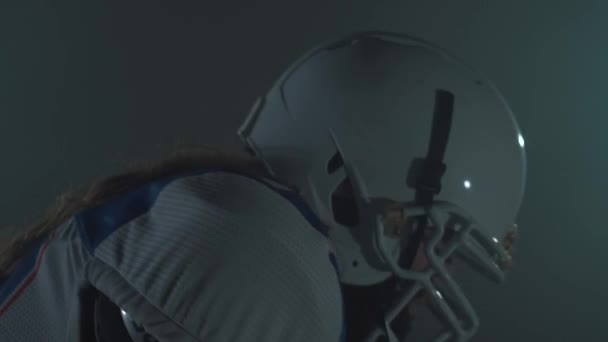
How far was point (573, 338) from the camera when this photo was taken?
142 centimetres

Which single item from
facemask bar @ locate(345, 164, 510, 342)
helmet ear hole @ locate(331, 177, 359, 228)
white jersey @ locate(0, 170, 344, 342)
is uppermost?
white jersey @ locate(0, 170, 344, 342)

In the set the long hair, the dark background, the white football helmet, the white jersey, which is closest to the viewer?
the white jersey

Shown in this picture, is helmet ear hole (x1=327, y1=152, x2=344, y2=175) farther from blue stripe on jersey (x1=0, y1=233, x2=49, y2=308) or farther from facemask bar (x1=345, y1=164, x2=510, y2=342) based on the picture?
blue stripe on jersey (x1=0, y1=233, x2=49, y2=308)

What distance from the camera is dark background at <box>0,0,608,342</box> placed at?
1.27 metres

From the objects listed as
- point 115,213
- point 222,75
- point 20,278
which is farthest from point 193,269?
point 222,75

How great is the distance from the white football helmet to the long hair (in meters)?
0.12

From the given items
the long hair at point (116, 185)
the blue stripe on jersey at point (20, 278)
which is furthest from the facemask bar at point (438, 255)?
the blue stripe on jersey at point (20, 278)

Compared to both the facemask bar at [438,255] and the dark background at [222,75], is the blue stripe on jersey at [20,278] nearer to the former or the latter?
the facemask bar at [438,255]

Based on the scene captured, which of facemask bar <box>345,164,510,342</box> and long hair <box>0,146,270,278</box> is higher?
long hair <box>0,146,270,278</box>

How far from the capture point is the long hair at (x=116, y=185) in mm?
618

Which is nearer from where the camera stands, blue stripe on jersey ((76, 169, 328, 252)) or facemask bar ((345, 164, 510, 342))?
blue stripe on jersey ((76, 169, 328, 252))

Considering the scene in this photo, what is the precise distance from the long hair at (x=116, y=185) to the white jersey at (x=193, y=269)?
0.07 m

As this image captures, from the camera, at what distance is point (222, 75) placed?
130 cm

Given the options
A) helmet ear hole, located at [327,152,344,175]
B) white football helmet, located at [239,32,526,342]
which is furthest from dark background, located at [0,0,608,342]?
helmet ear hole, located at [327,152,344,175]
